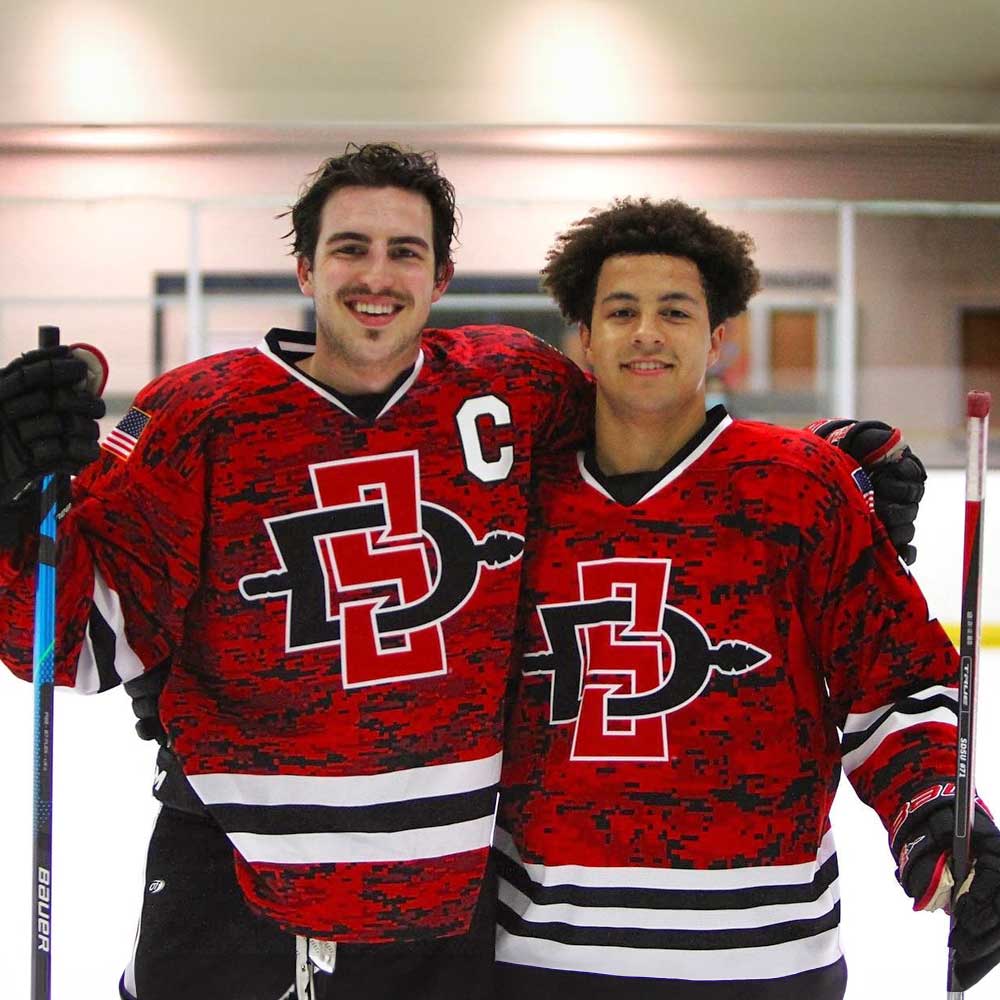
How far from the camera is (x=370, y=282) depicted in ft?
4.41

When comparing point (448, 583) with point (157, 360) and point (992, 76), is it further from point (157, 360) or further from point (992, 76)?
point (992, 76)

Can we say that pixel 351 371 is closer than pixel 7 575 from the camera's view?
No

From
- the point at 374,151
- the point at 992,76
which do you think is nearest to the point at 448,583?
the point at 374,151

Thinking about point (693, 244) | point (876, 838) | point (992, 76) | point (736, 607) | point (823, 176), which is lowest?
point (876, 838)

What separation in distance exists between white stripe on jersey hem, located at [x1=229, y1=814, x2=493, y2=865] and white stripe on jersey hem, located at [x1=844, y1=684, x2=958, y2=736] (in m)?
0.41

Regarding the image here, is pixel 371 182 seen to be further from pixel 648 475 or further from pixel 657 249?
pixel 648 475

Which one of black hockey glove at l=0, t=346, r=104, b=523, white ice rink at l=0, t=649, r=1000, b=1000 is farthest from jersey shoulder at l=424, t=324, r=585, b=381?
white ice rink at l=0, t=649, r=1000, b=1000

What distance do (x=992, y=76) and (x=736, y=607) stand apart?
18.5ft

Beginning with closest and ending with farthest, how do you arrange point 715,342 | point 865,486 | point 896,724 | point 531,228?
point 896,724, point 865,486, point 715,342, point 531,228

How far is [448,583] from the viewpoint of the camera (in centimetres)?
134

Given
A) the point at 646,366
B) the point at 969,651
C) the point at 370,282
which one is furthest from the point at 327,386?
the point at 969,651

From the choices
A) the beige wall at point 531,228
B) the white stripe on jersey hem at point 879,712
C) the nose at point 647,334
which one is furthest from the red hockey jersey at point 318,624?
the beige wall at point 531,228

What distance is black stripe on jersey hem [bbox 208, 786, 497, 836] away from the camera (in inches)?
51.8

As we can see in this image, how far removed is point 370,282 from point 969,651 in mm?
703
